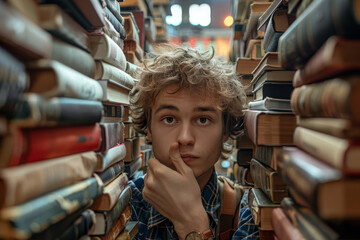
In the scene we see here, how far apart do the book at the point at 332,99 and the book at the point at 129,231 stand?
708mm

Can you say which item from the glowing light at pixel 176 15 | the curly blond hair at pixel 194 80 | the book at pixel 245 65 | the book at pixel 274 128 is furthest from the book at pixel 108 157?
the glowing light at pixel 176 15

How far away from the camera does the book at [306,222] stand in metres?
0.46

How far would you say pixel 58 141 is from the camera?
51 cm

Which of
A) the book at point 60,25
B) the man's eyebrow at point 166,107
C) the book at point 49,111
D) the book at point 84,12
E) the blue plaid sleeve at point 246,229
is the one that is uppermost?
the book at point 84,12

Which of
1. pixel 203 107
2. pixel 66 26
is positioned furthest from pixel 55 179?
pixel 203 107

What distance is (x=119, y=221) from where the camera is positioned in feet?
3.09

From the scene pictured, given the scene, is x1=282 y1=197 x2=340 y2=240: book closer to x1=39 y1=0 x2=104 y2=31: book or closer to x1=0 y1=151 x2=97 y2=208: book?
x1=0 y1=151 x2=97 y2=208: book

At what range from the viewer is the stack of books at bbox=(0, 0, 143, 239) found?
397 mm

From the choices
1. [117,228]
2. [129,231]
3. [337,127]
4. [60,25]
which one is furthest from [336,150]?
[129,231]

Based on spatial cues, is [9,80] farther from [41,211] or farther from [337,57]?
[337,57]

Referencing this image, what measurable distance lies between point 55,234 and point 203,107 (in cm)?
62

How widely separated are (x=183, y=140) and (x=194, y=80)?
213 mm

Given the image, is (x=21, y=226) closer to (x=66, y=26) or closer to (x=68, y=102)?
(x=68, y=102)

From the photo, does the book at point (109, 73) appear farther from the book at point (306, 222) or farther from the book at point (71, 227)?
the book at point (306, 222)
